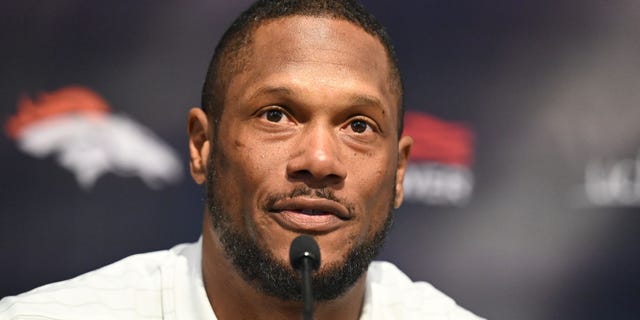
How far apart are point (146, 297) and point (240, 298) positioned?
0.87 ft

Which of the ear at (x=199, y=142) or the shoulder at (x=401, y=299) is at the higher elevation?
the ear at (x=199, y=142)

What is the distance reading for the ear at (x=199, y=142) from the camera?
2.00m

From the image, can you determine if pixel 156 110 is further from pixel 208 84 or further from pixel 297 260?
pixel 297 260

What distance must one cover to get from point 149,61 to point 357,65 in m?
0.95

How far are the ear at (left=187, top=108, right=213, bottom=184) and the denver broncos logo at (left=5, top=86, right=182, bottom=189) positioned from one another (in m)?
0.52

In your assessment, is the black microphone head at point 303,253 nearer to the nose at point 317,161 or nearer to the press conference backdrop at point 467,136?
the nose at point 317,161

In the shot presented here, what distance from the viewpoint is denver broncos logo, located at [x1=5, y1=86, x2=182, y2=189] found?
2.47 m

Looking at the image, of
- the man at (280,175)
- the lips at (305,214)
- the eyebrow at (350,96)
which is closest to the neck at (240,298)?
the man at (280,175)

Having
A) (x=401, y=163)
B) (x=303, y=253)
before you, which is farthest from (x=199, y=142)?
(x=303, y=253)

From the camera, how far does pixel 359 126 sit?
6.04 feet

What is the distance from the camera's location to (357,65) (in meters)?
1.86

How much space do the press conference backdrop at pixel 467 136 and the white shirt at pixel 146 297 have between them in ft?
1.34

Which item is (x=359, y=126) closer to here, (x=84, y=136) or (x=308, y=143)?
(x=308, y=143)

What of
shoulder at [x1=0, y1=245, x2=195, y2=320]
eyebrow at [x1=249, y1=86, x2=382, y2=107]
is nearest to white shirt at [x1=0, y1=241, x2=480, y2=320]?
shoulder at [x1=0, y1=245, x2=195, y2=320]
